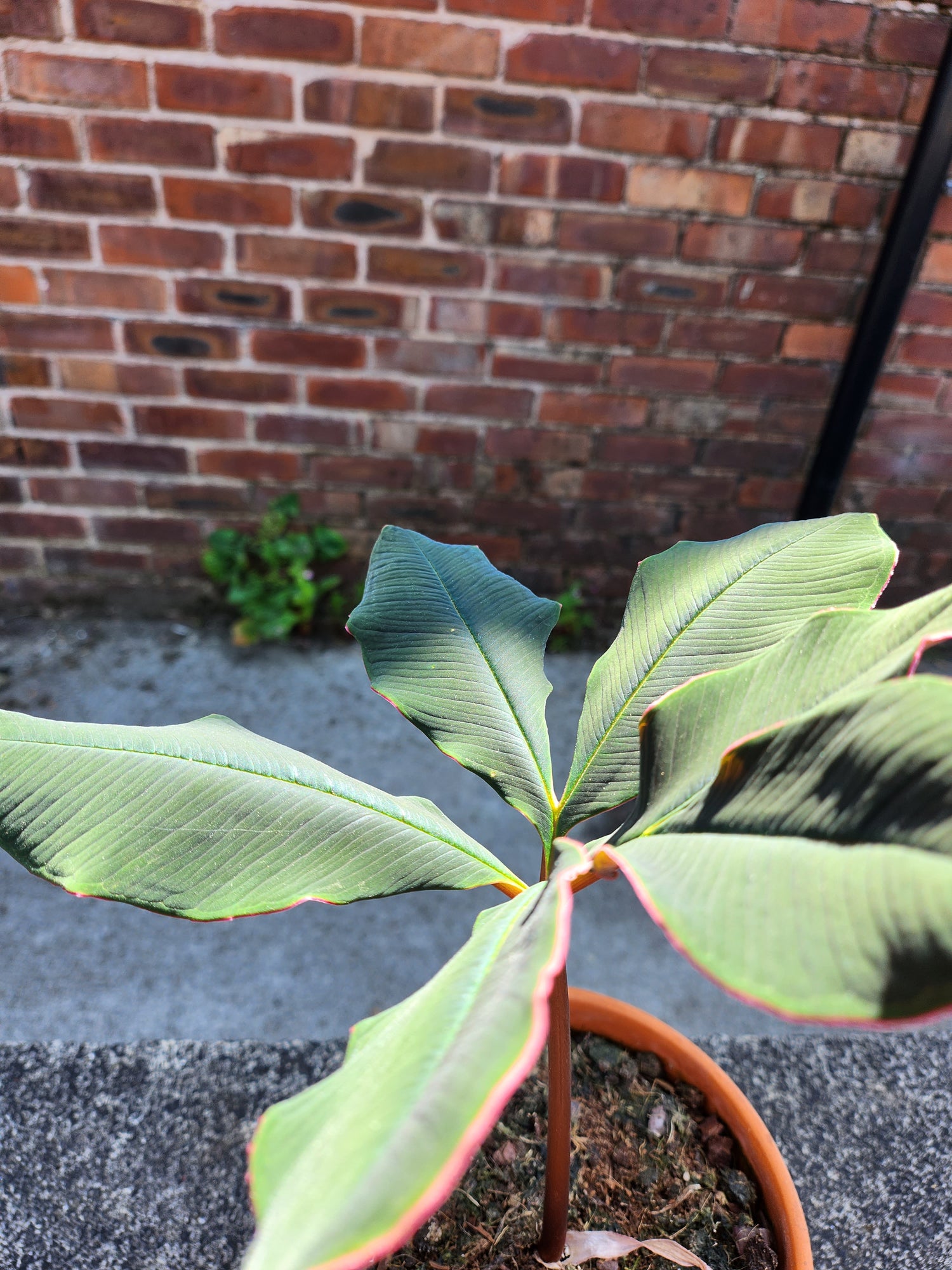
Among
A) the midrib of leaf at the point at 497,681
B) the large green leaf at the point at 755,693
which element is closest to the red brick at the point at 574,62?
the midrib of leaf at the point at 497,681

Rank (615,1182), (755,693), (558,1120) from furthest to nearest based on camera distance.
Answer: (615,1182) → (558,1120) → (755,693)

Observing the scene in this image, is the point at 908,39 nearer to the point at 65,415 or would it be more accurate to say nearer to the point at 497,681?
the point at 497,681

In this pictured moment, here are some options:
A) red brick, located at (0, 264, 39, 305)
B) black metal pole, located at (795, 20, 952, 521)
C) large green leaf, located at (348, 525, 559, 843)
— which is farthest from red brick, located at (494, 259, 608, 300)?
large green leaf, located at (348, 525, 559, 843)

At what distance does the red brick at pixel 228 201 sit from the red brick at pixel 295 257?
0.11 ft

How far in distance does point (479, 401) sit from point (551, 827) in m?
1.33

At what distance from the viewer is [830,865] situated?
0.38 m

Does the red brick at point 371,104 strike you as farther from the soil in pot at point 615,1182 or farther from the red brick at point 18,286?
the soil in pot at point 615,1182

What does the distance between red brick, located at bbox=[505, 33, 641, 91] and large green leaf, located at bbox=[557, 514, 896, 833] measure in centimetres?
117

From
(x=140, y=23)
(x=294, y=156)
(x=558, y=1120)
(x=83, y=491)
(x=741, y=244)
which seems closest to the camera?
(x=558, y=1120)

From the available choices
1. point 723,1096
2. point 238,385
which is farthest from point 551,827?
point 238,385

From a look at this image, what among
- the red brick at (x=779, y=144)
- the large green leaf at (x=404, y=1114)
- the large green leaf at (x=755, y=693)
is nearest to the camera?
the large green leaf at (x=404, y=1114)

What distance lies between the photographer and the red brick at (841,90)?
1493 millimetres

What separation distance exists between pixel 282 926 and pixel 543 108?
4.92 feet

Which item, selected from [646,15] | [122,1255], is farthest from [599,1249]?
[646,15]
